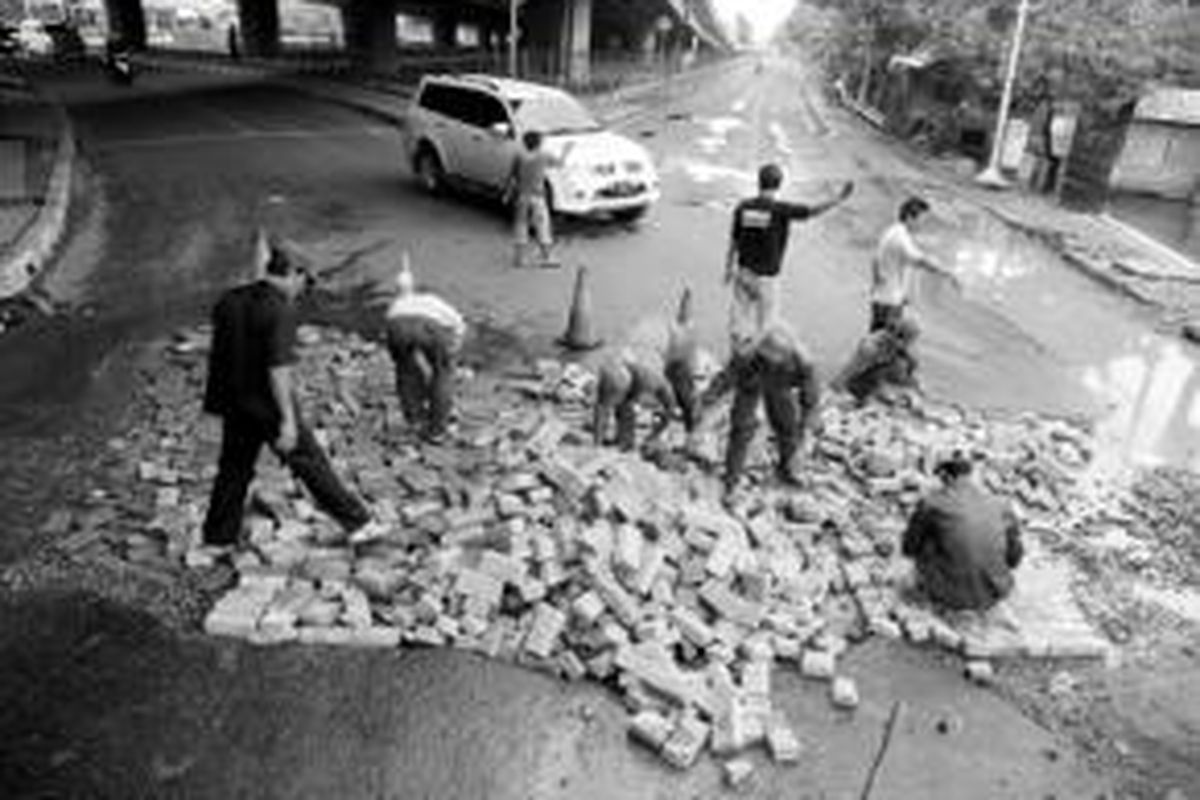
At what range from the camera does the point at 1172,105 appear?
2445cm

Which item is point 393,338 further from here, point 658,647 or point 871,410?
point 871,410

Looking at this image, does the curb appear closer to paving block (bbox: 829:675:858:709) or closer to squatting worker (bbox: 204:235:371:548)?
squatting worker (bbox: 204:235:371:548)

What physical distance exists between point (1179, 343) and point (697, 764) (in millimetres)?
10613

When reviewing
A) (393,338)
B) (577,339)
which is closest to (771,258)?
(577,339)

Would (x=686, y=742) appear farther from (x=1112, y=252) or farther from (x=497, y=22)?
(x=497, y=22)

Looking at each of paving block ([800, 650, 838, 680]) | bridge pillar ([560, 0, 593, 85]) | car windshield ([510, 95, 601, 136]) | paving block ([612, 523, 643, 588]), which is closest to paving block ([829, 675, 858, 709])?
paving block ([800, 650, 838, 680])

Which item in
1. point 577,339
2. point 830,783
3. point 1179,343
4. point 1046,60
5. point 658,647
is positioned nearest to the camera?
point 830,783

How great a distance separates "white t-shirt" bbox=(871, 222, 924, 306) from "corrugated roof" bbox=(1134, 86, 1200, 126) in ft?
60.7

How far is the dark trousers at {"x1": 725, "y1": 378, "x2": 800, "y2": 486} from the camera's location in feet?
24.4

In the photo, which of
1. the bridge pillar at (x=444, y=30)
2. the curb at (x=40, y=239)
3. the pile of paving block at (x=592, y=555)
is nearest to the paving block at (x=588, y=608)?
the pile of paving block at (x=592, y=555)

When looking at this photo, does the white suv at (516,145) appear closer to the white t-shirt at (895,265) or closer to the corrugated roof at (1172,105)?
the white t-shirt at (895,265)

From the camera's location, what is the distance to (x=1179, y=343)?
13.0m

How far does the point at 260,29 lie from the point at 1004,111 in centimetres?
3476

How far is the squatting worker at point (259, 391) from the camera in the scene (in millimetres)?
5914
